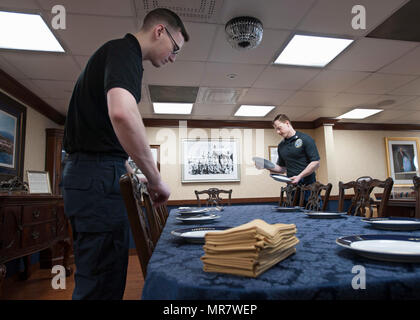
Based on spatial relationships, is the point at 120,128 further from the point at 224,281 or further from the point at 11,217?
the point at 11,217

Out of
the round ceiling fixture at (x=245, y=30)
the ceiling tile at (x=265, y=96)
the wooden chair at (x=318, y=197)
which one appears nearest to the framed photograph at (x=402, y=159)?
the ceiling tile at (x=265, y=96)

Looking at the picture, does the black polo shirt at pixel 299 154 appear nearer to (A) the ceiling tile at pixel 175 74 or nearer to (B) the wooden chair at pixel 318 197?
(B) the wooden chair at pixel 318 197

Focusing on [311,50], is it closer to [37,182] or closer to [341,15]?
[341,15]

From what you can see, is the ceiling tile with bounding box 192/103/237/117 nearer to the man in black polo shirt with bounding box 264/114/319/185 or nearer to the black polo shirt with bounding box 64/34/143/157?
the man in black polo shirt with bounding box 264/114/319/185

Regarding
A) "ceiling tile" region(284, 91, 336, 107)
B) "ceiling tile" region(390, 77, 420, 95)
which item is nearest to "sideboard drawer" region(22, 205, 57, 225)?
"ceiling tile" region(284, 91, 336, 107)

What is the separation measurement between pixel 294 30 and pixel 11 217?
122 inches

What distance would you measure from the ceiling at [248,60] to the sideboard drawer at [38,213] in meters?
1.69

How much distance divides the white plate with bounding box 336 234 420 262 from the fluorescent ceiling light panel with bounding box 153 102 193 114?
445 centimetres

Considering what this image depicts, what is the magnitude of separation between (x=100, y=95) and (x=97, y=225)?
0.55 m

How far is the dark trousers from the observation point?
100 cm

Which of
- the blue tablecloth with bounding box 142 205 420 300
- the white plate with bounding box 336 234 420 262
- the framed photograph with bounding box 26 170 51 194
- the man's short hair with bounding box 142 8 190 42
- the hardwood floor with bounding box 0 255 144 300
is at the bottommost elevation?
the hardwood floor with bounding box 0 255 144 300

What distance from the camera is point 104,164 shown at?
3.71 ft

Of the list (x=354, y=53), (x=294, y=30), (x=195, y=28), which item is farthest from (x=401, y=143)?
(x=195, y=28)
